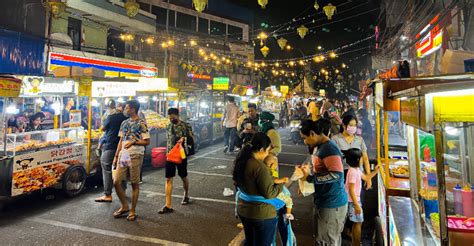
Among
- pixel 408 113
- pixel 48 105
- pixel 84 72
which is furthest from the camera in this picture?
pixel 48 105

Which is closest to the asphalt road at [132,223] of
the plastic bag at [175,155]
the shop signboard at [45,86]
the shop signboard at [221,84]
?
the plastic bag at [175,155]

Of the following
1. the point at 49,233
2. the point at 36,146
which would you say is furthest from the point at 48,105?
the point at 49,233

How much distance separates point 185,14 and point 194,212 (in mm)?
27433

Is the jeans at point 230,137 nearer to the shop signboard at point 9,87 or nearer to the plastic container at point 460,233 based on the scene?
the shop signboard at point 9,87

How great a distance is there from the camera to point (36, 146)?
632 cm

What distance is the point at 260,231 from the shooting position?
10.2 feet

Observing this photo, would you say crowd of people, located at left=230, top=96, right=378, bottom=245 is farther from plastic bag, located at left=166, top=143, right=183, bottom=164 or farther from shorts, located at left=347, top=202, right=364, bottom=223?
plastic bag, located at left=166, top=143, right=183, bottom=164

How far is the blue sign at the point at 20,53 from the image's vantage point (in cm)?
1105

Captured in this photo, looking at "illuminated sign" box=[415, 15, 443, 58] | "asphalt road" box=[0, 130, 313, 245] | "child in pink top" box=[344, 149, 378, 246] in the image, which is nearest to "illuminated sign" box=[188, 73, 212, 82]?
"illuminated sign" box=[415, 15, 443, 58]

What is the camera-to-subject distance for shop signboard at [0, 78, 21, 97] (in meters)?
5.79

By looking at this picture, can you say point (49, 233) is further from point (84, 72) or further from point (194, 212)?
point (84, 72)

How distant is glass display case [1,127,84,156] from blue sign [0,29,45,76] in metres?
6.25

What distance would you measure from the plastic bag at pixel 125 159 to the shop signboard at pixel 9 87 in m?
2.72

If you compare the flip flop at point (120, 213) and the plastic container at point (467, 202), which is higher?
the plastic container at point (467, 202)
